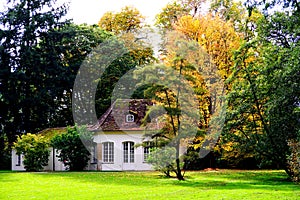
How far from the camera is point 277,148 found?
22.4 m

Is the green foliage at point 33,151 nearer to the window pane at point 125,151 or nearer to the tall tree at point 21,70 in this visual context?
the window pane at point 125,151

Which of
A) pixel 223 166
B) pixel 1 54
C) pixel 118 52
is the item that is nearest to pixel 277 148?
pixel 223 166

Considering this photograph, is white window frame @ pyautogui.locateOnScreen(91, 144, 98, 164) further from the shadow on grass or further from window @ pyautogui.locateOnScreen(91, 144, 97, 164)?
the shadow on grass

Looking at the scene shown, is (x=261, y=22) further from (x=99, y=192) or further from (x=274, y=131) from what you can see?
(x=99, y=192)

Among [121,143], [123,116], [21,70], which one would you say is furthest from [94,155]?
[21,70]

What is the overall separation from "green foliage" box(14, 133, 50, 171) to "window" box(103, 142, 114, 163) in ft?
13.0

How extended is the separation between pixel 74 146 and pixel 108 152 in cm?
262

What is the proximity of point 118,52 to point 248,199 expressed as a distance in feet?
95.9

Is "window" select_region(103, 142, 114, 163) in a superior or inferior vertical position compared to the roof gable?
inferior

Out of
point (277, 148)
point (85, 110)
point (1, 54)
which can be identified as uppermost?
point (1, 54)

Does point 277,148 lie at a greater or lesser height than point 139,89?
lesser

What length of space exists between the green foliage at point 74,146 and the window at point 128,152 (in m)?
2.51

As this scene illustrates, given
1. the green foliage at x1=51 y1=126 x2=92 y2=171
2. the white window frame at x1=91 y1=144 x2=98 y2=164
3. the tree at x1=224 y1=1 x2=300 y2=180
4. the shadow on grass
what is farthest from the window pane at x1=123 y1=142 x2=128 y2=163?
the tree at x1=224 y1=1 x2=300 y2=180

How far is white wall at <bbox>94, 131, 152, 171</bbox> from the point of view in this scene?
33.8m
